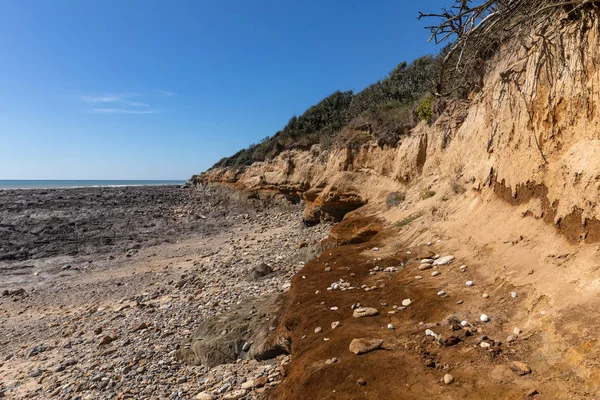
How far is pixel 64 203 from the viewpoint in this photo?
102ft

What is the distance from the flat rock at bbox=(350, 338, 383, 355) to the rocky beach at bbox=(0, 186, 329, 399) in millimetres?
1180

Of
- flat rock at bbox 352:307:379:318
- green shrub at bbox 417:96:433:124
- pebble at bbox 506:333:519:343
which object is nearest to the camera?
pebble at bbox 506:333:519:343

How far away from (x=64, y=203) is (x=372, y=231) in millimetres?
31928

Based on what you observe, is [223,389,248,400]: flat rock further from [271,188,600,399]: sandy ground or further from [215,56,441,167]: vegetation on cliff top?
[215,56,441,167]: vegetation on cliff top

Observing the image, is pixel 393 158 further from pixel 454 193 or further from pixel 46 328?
pixel 46 328

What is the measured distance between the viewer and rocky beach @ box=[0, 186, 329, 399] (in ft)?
16.4

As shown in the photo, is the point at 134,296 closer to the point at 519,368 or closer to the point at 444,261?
the point at 444,261

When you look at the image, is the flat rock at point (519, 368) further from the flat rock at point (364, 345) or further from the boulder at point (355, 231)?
the boulder at point (355, 231)

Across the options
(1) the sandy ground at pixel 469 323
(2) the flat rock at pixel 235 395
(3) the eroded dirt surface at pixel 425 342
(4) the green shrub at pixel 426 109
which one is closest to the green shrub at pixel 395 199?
(4) the green shrub at pixel 426 109

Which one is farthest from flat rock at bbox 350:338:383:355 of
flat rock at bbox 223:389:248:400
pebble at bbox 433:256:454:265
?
pebble at bbox 433:256:454:265

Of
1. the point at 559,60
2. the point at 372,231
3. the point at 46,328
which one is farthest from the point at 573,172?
the point at 46,328

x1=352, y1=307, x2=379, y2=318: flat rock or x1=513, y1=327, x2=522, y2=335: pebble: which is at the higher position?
x1=513, y1=327, x2=522, y2=335: pebble

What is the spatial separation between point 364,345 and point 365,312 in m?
0.95

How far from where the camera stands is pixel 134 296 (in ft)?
32.0
